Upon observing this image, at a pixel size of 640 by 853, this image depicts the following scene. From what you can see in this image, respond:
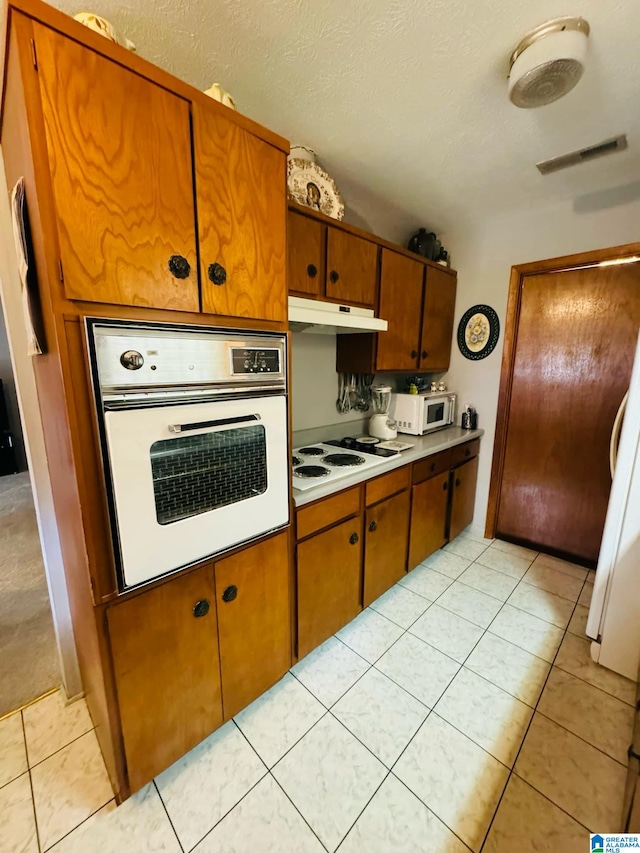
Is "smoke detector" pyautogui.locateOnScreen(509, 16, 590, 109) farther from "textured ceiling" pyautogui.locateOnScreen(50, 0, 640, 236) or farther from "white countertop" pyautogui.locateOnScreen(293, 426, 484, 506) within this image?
"white countertop" pyautogui.locateOnScreen(293, 426, 484, 506)

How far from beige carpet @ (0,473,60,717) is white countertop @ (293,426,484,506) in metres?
1.47

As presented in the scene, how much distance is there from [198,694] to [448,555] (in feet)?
6.42

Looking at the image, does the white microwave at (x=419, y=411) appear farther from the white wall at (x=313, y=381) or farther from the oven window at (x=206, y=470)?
the oven window at (x=206, y=470)

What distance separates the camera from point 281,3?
1009 mm

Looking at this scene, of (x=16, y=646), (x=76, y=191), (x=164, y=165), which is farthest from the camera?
(x=16, y=646)

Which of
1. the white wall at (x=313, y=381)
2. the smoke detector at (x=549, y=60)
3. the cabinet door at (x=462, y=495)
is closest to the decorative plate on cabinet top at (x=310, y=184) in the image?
the white wall at (x=313, y=381)

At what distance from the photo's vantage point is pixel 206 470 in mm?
1054

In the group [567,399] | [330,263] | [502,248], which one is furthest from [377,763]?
[502,248]

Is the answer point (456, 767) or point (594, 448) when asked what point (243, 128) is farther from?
point (594, 448)

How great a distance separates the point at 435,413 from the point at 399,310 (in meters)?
0.86

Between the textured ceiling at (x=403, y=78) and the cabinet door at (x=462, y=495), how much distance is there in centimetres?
186

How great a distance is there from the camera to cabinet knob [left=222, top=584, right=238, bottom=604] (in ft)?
3.83

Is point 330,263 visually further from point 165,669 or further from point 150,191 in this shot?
point 165,669

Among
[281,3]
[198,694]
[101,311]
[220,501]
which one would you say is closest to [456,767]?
[198,694]
